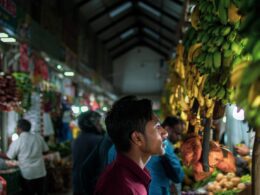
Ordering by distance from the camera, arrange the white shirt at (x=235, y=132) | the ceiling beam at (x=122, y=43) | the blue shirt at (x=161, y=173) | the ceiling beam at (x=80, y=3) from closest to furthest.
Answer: the blue shirt at (x=161, y=173), the white shirt at (x=235, y=132), the ceiling beam at (x=80, y=3), the ceiling beam at (x=122, y=43)

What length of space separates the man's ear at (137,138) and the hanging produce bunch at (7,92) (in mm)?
4628

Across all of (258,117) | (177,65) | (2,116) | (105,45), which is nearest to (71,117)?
(2,116)

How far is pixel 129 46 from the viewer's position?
2712 cm

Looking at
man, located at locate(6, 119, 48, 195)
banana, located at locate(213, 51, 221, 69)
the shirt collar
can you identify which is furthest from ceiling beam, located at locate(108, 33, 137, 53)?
the shirt collar

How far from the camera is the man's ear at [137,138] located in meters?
1.96

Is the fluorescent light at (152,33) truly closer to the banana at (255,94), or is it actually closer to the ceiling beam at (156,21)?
the ceiling beam at (156,21)

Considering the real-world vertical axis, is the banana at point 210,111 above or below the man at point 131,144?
above

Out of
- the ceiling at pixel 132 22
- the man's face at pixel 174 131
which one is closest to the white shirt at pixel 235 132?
the man's face at pixel 174 131

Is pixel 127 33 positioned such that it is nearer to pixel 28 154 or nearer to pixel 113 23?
pixel 113 23

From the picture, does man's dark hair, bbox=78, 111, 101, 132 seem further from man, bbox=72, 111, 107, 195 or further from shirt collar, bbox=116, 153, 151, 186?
shirt collar, bbox=116, 153, 151, 186

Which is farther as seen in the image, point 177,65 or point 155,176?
point 177,65

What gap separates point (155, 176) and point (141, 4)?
15715mm

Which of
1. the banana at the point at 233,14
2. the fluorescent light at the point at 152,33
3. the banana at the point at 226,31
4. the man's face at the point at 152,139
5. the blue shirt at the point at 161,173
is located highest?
the fluorescent light at the point at 152,33

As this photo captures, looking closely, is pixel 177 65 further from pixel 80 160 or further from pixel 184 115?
pixel 80 160
